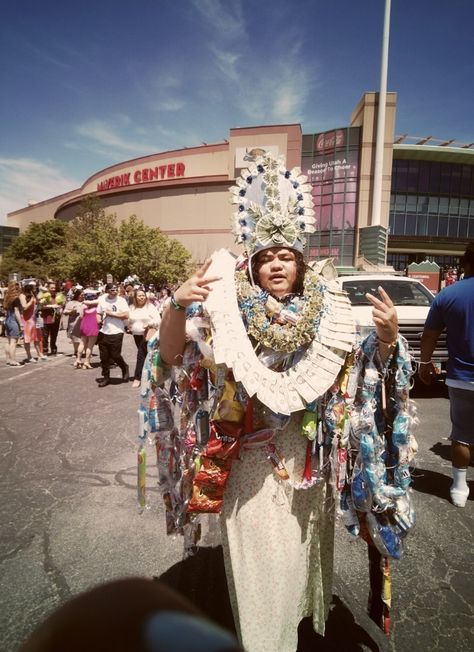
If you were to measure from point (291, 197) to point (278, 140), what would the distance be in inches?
1789

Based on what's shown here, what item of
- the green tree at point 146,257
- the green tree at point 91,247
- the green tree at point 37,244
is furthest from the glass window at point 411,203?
the green tree at point 37,244

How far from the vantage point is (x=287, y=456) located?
5.82 ft

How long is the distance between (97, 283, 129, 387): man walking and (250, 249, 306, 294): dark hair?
578 centimetres

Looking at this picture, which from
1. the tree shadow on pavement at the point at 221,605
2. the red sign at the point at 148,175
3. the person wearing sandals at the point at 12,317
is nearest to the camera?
the tree shadow on pavement at the point at 221,605

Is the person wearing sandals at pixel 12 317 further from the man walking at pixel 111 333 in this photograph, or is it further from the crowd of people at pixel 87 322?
the man walking at pixel 111 333

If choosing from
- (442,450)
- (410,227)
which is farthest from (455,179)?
(442,450)

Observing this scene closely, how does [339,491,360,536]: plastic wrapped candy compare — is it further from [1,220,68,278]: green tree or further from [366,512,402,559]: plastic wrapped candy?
[1,220,68,278]: green tree

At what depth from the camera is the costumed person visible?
1.67 m

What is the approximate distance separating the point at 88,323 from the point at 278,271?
7383 mm

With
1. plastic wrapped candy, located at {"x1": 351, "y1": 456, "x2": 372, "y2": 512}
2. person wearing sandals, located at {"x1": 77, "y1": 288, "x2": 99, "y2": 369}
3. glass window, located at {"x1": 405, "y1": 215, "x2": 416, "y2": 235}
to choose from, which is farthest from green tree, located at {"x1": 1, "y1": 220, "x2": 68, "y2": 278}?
plastic wrapped candy, located at {"x1": 351, "y1": 456, "x2": 372, "y2": 512}

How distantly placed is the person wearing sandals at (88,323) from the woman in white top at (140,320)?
5.05 feet

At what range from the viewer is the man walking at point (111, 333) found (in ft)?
23.8

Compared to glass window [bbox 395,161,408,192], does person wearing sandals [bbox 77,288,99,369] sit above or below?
below

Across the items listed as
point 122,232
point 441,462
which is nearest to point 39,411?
point 441,462
